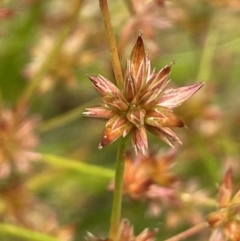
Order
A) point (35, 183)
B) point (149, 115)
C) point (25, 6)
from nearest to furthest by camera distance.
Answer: point (149, 115), point (35, 183), point (25, 6)

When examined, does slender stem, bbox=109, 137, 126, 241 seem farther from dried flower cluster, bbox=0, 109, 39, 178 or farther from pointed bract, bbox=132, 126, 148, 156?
dried flower cluster, bbox=0, 109, 39, 178

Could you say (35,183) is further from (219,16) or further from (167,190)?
(219,16)

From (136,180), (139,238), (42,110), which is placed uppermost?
(42,110)

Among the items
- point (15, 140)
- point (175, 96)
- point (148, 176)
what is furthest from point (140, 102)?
point (15, 140)

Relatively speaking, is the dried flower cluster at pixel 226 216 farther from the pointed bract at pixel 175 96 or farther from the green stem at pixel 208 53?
the green stem at pixel 208 53

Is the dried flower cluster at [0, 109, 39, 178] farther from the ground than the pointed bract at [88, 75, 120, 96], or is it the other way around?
the dried flower cluster at [0, 109, 39, 178]

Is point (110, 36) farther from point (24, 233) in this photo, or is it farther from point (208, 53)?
point (208, 53)

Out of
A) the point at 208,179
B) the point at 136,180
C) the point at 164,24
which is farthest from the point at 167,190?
the point at 208,179

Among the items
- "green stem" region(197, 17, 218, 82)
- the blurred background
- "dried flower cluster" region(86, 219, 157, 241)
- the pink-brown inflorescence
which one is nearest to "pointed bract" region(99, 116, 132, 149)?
the pink-brown inflorescence
